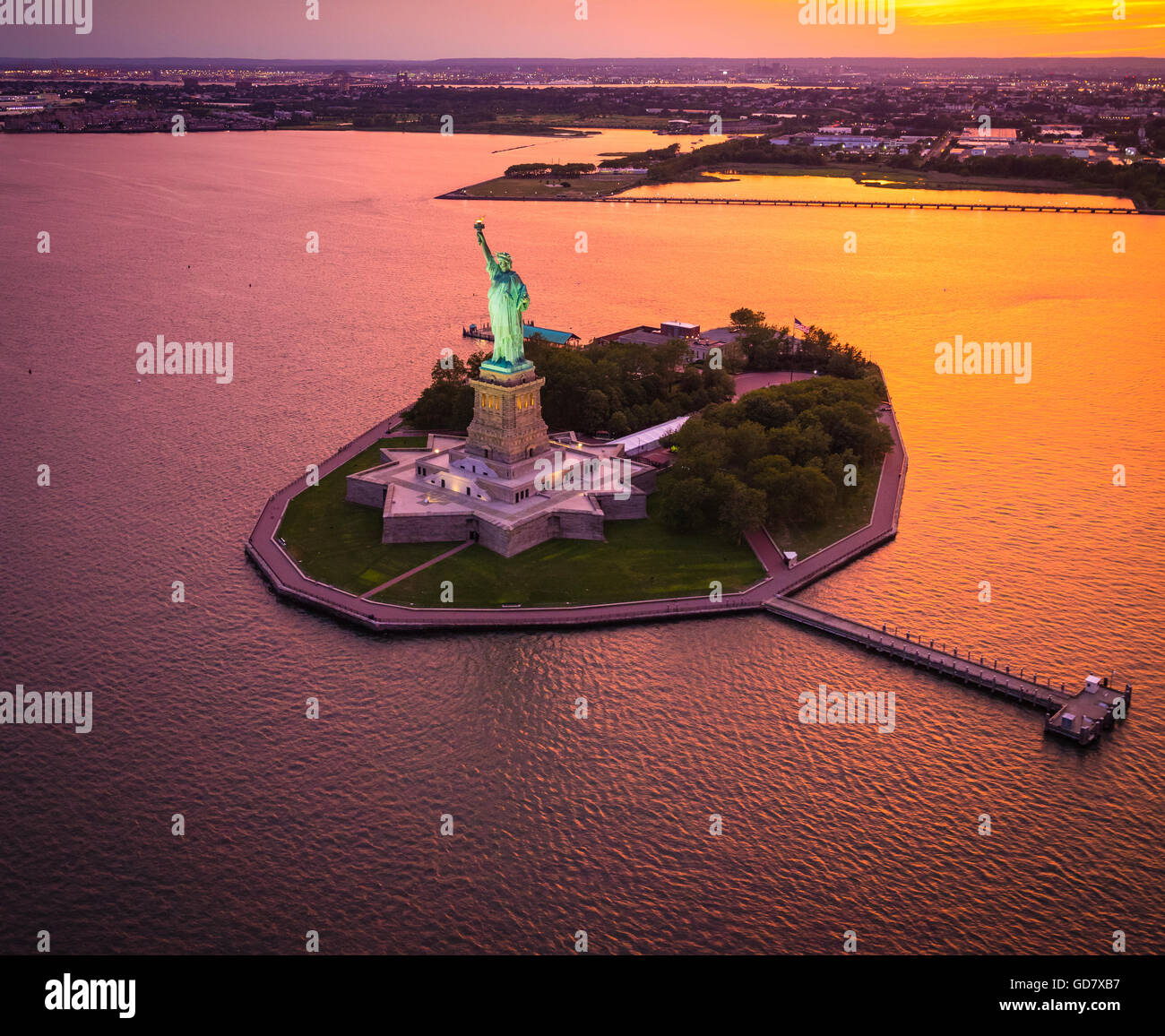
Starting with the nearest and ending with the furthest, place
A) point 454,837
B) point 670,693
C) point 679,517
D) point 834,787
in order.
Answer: point 454,837 < point 834,787 < point 670,693 < point 679,517

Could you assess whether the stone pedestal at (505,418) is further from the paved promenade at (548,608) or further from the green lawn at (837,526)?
the green lawn at (837,526)

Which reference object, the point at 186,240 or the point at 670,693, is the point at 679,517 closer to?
the point at 670,693

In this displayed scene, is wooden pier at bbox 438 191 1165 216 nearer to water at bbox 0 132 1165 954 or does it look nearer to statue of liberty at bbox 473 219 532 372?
water at bbox 0 132 1165 954

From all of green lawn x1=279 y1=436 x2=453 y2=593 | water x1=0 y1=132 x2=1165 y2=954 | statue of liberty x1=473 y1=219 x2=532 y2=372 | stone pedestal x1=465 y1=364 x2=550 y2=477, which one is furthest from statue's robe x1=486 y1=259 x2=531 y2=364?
water x1=0 y1=132 x2=1165 y2=954

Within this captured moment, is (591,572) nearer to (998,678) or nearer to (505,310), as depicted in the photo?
(505,310)

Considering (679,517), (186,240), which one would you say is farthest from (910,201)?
(679,517)
